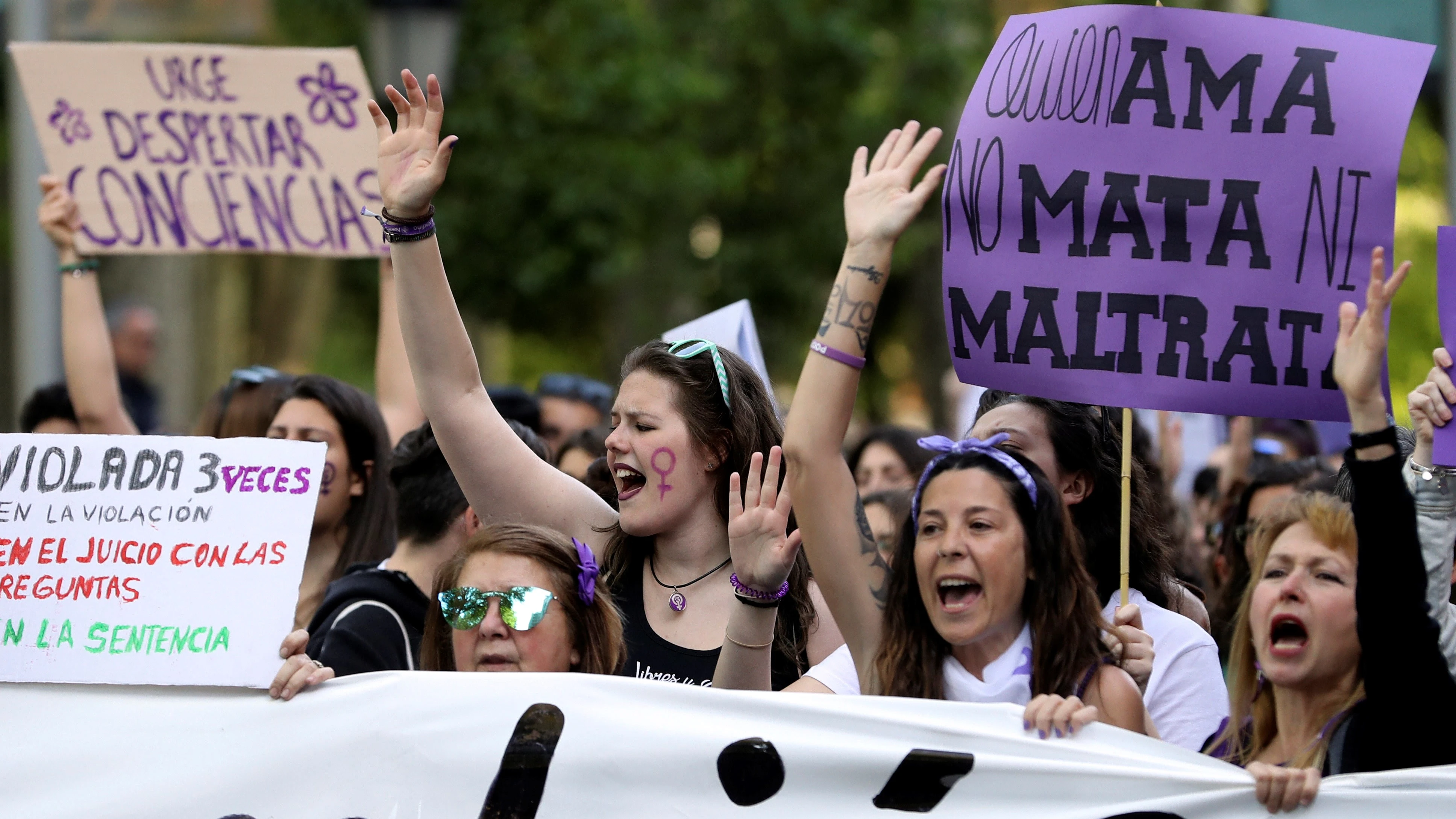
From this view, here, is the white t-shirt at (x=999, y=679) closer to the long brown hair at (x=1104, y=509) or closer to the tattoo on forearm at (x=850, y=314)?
the long brown hair at (x=1104, y=509)

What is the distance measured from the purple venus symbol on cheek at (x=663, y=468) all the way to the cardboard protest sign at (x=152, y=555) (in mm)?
790

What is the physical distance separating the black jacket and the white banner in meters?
0.54

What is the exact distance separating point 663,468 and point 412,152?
2.91 ft

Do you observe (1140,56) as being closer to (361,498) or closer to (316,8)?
(361,498)

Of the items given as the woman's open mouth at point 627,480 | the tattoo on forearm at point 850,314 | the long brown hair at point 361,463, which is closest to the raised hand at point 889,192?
the tattoo on forearm at point 850,314

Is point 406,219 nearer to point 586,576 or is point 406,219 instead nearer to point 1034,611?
point 586,576

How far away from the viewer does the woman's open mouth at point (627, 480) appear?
3723 millimetres

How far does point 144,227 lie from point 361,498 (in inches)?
61.9

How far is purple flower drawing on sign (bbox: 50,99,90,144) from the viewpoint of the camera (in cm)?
565

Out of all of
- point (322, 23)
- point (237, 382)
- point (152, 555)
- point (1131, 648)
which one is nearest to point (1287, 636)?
point (1131, 648)

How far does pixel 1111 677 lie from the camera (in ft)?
10.0

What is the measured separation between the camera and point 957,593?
3.15m

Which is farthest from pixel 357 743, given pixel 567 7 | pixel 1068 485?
pixel 567 7

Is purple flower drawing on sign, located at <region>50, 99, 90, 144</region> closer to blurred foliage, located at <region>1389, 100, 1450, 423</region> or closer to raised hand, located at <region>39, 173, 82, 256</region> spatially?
raised hand, located at <region>39, 173, 82, 256</region>
